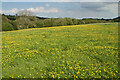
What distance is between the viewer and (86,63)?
813 cm

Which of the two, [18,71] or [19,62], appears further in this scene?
[19,62]

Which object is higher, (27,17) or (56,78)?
(27,17)

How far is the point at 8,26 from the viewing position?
167ft

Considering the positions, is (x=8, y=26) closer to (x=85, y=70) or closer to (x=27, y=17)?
(x=27, y=17)

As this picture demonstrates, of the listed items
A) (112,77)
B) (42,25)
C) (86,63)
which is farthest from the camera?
(42,25)

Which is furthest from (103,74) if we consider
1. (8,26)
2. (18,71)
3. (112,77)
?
(8,26)

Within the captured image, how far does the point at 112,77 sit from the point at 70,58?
12.4ft

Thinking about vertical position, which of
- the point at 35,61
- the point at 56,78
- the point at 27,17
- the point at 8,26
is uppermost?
the point at 27,17

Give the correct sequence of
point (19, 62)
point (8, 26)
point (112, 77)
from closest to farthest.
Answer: point (112, 77)
point (19, 62)
point (8, 26)

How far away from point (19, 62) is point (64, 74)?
4477 mm

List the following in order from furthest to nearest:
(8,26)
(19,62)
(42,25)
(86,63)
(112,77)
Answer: (42,25), (8,26), (19,62), (86,63), (112,77)

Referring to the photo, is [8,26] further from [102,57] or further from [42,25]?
[102,57]

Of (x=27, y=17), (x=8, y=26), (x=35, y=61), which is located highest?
(x=27, y=17)

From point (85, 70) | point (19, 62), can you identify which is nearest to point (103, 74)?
point (85, 70)
